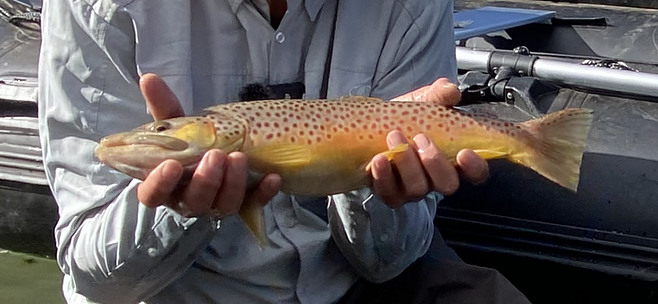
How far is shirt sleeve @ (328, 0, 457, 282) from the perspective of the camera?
179cm

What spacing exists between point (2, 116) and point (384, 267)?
142cm

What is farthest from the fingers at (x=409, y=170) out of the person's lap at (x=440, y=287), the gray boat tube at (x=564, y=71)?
the gray boat tube at (x=564, y=71)

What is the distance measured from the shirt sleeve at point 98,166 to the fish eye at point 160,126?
0.29m

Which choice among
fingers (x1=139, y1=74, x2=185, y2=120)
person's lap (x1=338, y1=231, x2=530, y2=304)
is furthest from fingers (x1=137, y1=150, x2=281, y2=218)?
person's lap (x1=338, y1=231, x2=530, y2=304)

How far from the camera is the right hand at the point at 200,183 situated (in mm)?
1375

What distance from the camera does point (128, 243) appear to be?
168cm

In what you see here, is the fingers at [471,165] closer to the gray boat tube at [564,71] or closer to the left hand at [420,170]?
the left hand at [420,170]

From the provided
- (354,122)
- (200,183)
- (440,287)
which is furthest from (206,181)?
(440,287)

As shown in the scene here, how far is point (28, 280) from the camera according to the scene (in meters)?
3.32

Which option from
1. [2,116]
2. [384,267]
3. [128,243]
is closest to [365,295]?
[384,267]

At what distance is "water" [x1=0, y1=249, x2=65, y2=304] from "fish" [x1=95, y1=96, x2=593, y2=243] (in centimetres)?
187

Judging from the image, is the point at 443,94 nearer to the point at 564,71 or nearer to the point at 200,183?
the point at 200,183

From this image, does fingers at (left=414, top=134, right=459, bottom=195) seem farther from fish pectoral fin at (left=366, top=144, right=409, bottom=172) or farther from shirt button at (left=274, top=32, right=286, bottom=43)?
shirt button at (left=274, top=32, right=286, bottom=43)

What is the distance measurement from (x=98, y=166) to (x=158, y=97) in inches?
12.1
